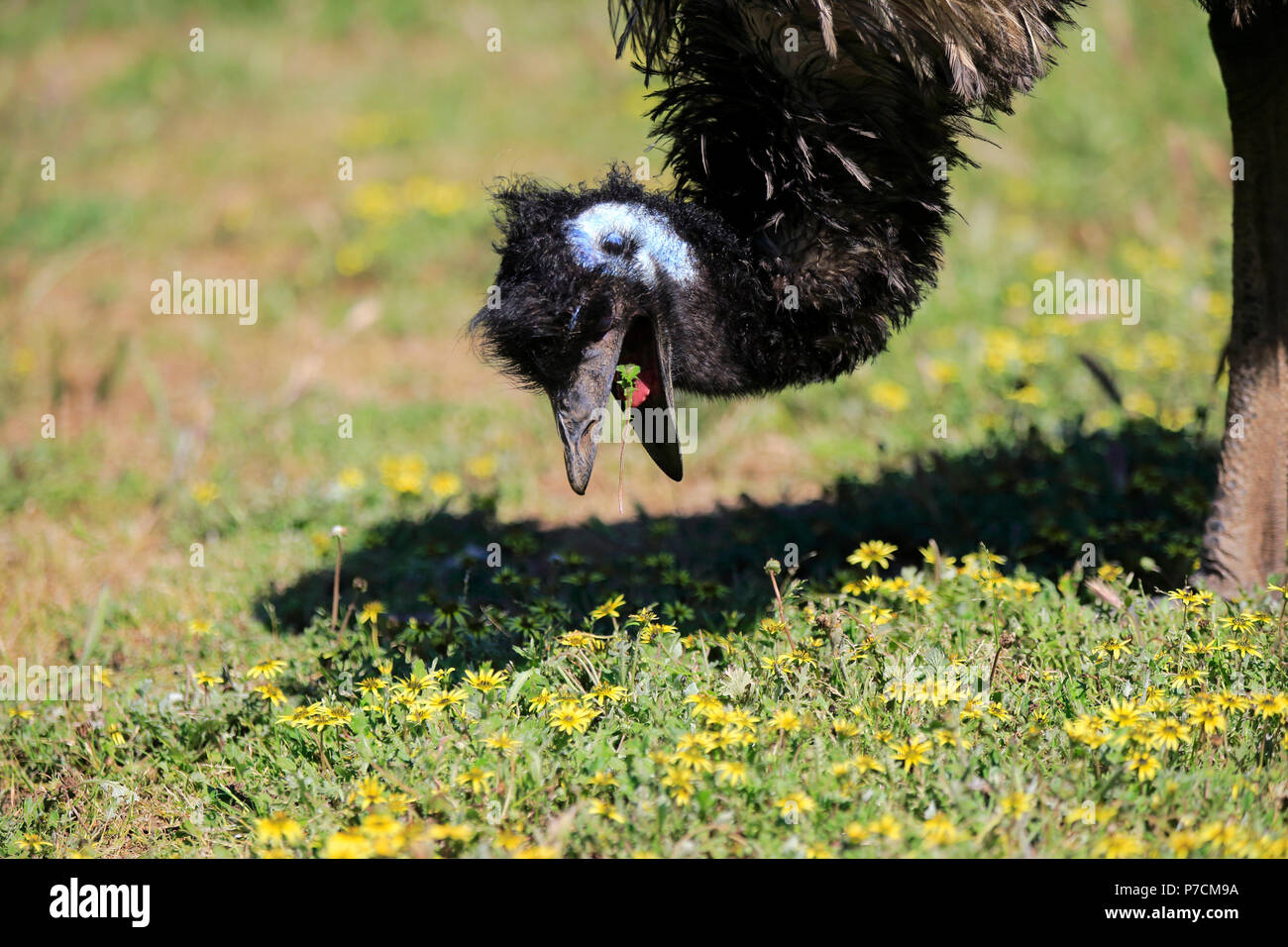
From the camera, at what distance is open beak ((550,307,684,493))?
2873mm

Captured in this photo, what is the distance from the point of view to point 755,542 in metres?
4.53

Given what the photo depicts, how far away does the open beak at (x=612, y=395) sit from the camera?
9.43 feet

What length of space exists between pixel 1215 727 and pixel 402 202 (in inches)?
257

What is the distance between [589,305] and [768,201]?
2.03 ft

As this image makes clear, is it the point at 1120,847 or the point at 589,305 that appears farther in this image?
the point at 589,305

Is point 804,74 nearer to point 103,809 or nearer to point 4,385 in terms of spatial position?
point 103,809

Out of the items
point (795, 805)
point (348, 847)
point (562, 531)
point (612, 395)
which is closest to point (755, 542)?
point (562, 531)

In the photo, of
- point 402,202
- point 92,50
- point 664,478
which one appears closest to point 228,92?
point 92,50

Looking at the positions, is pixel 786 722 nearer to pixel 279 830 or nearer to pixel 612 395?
pixel 612 395

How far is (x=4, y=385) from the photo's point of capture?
633 cm

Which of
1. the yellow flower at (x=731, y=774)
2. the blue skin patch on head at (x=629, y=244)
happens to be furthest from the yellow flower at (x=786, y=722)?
the blue skin patch on head at (x=629, y=244)

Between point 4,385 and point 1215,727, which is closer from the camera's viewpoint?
point 1215,727

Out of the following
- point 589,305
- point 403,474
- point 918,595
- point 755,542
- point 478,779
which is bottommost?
point 478,779

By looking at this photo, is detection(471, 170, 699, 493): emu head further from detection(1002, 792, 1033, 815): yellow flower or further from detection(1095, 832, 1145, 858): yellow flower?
detection(1095, 832, 1145, 858): yellow flower
